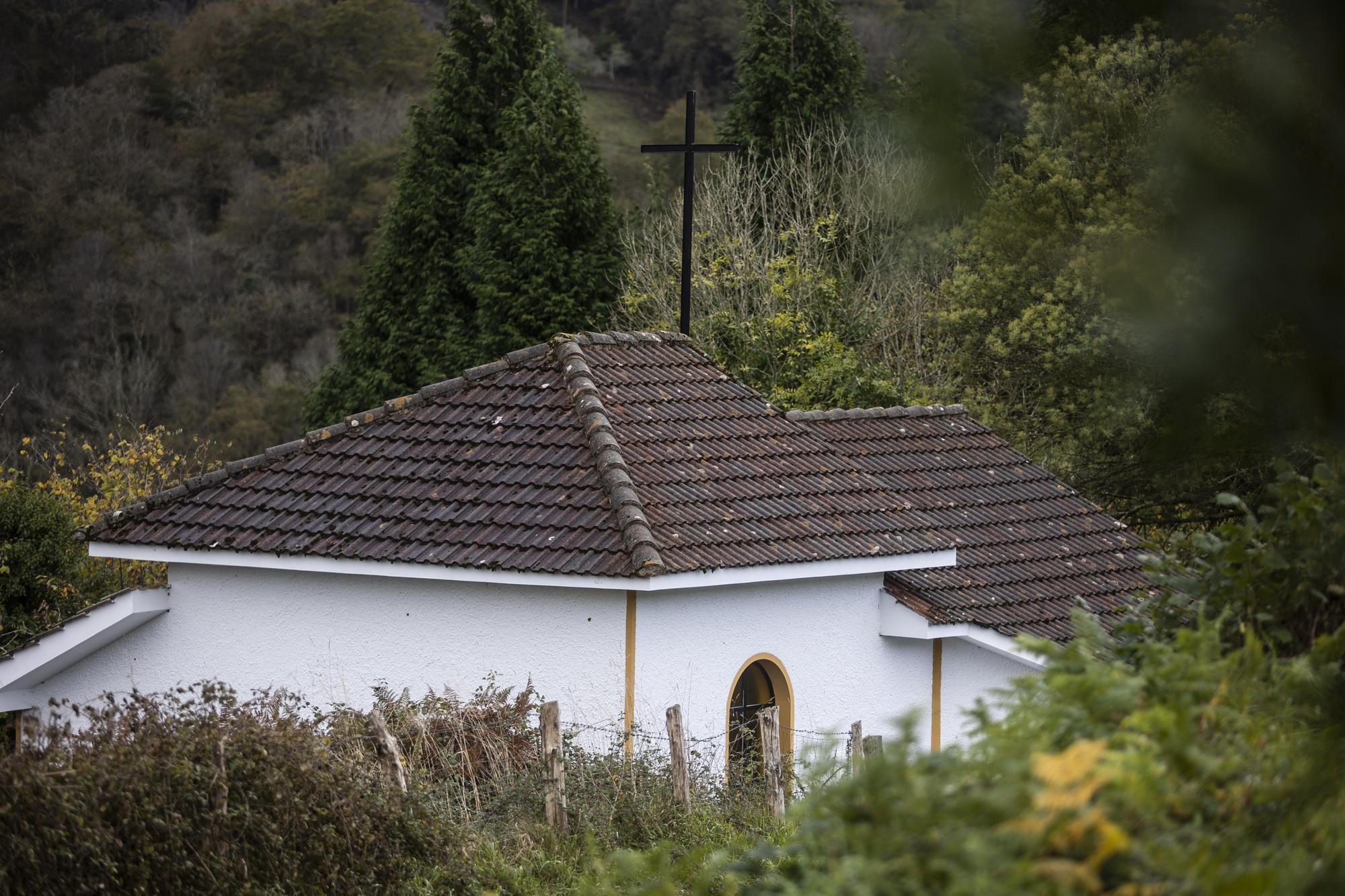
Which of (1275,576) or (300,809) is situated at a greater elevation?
(1275,576)

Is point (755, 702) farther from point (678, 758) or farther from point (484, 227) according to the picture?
point (484, 227)

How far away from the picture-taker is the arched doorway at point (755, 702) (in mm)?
11469

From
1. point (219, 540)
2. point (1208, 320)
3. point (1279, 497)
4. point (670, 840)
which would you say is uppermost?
point (1208, 320)

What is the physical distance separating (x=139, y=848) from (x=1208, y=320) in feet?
18.3

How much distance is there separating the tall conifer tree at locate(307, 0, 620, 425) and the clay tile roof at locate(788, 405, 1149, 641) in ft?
43.7

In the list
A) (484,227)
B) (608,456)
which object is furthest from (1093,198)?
(484,227)

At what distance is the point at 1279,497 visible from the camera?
4.18 m

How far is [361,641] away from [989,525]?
6186 millimetres

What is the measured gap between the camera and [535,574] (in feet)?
34.3

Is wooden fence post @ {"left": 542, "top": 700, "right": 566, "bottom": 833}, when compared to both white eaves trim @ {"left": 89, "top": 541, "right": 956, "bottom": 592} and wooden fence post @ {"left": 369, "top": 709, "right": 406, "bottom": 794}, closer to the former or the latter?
wooden fence post @ {"left": 369, "top": 709, "right": 406, "bottom": 794}

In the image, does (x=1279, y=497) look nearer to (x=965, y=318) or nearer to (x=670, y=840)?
(x=670, y=840)

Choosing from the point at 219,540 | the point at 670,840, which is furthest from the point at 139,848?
the point at 219,540

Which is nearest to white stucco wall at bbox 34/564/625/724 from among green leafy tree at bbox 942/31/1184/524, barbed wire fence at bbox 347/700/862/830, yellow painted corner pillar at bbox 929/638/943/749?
barbed wire fence at bbox 347/700/862/830

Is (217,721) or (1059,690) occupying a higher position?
(1059,690)
